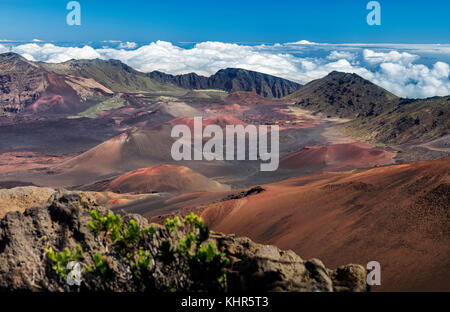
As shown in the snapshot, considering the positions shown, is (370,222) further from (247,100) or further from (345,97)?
(247,100)

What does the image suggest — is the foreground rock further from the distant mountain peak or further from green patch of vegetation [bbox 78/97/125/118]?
green patch of vegetation [bbox 78/97/125/118]

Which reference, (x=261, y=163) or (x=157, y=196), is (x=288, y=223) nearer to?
(x=157, y=196)

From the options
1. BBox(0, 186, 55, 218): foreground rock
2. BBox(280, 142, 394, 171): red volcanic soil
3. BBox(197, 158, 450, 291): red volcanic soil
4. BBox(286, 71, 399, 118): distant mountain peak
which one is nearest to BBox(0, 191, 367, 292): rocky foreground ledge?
BBox(197, 158, 450, 291): red volcanic soil

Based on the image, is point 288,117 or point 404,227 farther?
point 288,117

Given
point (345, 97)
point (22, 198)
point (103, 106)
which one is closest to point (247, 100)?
point (345, 97)

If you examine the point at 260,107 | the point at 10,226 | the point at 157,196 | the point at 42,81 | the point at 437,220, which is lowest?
the point at 157,196

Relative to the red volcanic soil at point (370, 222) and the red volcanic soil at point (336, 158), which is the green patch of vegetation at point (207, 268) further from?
the red volcanic soil at point (336, 158)
